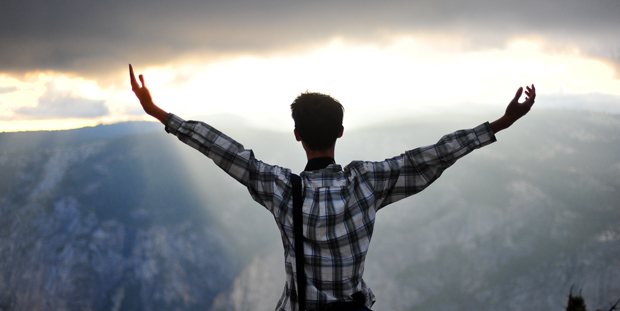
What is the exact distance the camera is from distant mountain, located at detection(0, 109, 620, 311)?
12619 cm

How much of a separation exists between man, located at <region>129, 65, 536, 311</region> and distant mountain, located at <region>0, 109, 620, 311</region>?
140 m

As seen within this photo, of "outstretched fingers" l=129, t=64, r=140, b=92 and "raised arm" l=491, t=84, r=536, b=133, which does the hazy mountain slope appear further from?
"raised arm" l=491, t=84, r=536, b=133

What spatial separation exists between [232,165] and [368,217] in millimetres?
1475

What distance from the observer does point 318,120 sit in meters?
3.63

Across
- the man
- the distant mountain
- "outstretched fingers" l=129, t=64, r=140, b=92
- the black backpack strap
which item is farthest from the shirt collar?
the distant mountain

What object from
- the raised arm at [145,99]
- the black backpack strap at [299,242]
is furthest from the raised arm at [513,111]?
the raised arm at [145,99]

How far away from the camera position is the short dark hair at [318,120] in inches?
142

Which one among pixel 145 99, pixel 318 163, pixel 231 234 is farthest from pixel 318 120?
pixel 231 234

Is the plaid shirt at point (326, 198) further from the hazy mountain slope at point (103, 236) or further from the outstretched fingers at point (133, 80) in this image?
the hazy mountain slope at point (103, 236)

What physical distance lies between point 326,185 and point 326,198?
0.53 ft

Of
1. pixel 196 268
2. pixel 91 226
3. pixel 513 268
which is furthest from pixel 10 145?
pixel 513 268

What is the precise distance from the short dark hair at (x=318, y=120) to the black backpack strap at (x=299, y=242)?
0.59 metres

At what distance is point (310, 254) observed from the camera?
3232mm

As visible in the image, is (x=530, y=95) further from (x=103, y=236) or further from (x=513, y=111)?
(x=103, y=236)
